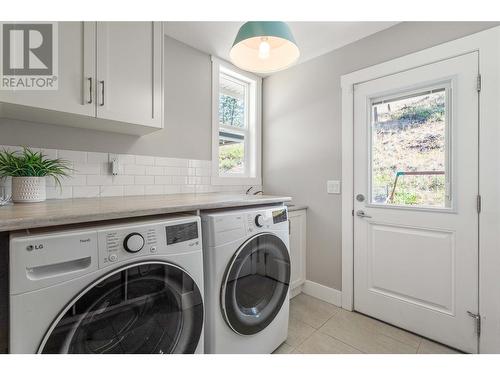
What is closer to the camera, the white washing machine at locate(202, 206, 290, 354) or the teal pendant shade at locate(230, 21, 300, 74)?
the white washing machine at locate(202, 206, 290, 354)

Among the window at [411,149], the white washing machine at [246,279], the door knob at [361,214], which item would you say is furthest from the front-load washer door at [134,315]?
the window at [411,149]

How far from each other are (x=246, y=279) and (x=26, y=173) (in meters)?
1.33

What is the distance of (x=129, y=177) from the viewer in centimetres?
184

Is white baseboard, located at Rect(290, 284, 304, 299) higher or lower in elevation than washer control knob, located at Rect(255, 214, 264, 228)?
lower

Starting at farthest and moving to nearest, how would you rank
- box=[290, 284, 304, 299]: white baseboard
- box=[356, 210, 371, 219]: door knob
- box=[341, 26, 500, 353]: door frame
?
1. box=[290, 284, 304, 299]: white baseboard
2. box=[356, 210, 371, 219]: door knob
3. box=[341, 26, 500, 353]: door frame

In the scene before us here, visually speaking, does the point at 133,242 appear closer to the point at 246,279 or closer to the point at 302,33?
the point at 246,279

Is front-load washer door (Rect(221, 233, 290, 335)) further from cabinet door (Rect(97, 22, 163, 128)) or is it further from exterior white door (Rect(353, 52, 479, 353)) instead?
cabinet door (Rect(97, 22, 163, 128))

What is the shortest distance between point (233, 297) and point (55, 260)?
2.71 ft

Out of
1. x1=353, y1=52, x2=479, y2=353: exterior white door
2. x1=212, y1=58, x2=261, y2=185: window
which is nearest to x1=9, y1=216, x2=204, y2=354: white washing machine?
x1=212, y1=58, x2=261, y2=185: window

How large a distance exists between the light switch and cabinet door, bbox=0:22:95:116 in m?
1.84

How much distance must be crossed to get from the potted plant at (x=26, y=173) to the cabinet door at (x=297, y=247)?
175cm

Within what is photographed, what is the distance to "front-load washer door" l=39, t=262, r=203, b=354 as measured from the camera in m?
0.83

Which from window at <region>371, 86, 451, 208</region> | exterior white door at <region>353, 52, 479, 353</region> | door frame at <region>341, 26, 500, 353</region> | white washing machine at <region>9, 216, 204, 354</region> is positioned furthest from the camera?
window at <region>371, 86, 451, 208</region>
